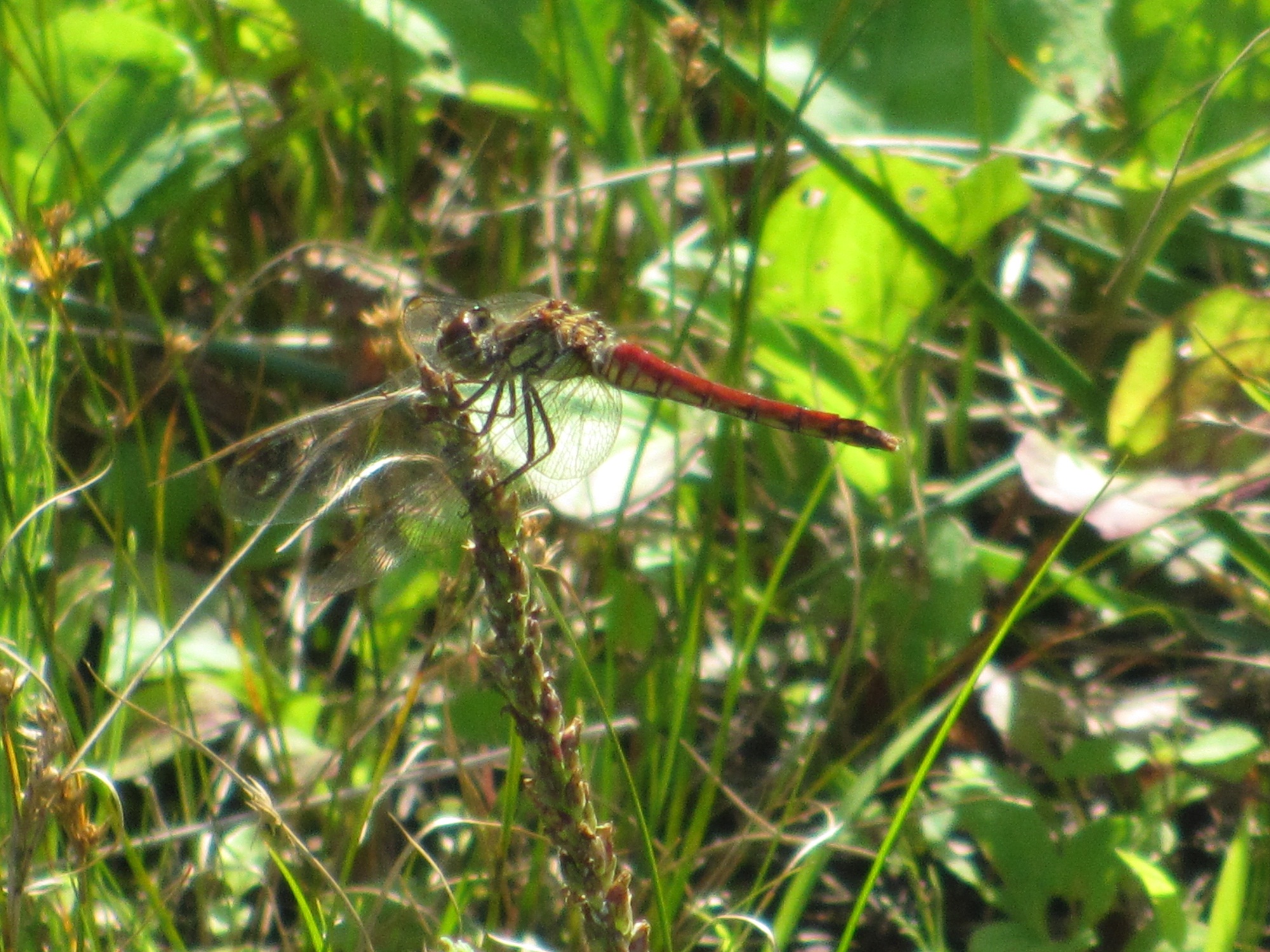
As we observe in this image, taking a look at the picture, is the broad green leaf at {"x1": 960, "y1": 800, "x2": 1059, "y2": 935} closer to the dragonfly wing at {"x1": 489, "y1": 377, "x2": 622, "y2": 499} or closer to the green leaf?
the green leaf

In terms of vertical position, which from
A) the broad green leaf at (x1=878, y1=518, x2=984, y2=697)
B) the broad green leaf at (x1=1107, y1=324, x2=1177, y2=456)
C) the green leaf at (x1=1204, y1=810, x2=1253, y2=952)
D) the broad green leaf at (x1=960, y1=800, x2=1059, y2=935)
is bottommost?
Result: the broad green leaf at (x1=960, y1=800, x2=1059, y2=935)

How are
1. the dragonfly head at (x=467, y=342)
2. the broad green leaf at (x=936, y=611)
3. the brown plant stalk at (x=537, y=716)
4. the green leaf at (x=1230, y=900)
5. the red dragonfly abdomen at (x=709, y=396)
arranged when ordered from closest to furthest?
the brown plant stalk at (x=537, y=716), the green leaf at (x=1230, y=900), the dragonfly head at (x=467, y=342), the red dragonfly abdomen at (x=709, y=396), the broad green leaf at (x=936, y=611)

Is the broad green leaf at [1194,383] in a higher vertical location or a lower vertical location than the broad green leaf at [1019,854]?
higher

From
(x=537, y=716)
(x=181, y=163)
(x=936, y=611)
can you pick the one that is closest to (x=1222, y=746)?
(x=936, y=611)

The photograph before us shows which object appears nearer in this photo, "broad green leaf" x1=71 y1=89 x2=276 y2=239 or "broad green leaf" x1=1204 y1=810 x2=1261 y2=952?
"broad green leaf" x1=1204 y1=810 x2=1261 y2=952

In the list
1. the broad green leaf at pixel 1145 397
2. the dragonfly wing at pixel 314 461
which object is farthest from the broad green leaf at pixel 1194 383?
the dragonfly wing at pixel 314 461

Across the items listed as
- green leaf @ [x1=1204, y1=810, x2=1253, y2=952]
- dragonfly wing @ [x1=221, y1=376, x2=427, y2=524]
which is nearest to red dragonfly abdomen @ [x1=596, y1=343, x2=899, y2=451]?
dragonfly wing @ [x1=221, y1=376, x2=427, y2=524]

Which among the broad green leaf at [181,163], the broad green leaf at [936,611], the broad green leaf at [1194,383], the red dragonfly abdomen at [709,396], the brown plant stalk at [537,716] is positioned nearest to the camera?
the brown plant stalk at [537,716]

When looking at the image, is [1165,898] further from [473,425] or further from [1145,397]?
[473,425]

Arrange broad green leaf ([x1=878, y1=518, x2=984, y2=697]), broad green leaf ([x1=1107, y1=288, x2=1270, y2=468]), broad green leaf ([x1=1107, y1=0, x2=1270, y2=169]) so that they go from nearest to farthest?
broad green leaf ([x1=1107, y1=288, x2=1270, y2=468])
broad green leaf ([x1=878, y1=518, x2=984, y2=697])
broad green leaf ([x1=1107, y1=0, x2=1270, y2=169])

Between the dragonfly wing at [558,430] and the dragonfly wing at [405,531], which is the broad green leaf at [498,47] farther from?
the dragonfly wing at [405,531]
